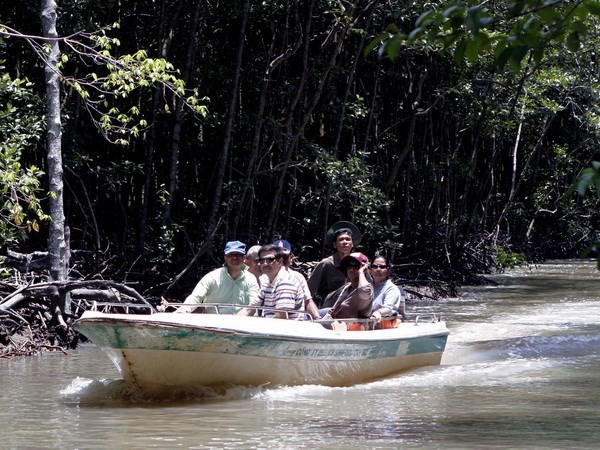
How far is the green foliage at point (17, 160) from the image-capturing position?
32.3 feet

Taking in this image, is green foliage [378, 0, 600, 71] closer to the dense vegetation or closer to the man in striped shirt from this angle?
Answer: the man in striped shirt

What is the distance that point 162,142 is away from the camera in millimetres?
15367

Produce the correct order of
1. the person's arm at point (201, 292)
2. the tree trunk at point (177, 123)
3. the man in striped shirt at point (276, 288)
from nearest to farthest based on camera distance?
the man in striped shirt at point (276, 288)
the person's arm at point (201, 292)
the tree trunk at point (177, 123)

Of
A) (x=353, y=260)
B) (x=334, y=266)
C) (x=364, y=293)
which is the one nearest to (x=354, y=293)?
(x=364, y=293)

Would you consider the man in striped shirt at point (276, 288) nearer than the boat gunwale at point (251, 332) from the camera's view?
No

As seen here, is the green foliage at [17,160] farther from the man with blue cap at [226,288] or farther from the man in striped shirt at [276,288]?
the man in striped shirt at [276,288]

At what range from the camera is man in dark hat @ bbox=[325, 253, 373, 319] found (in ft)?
29.3

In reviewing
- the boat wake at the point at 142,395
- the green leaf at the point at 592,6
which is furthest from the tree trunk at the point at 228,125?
the green leaf at the point at 592,6

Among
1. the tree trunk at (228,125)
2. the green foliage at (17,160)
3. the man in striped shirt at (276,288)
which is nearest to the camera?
the man in striped shirt at (276,288)

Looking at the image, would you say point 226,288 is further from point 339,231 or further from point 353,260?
point 339,231

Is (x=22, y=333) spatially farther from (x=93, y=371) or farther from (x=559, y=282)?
(x=559, y=282)

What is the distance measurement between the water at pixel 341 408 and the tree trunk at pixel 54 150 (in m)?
0.96

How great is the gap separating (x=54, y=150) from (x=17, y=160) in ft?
1.46

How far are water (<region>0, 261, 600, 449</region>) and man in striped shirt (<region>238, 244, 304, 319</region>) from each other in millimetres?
670
